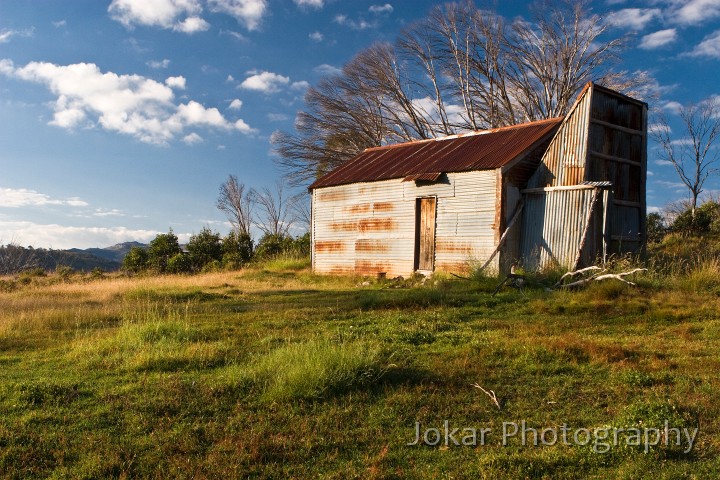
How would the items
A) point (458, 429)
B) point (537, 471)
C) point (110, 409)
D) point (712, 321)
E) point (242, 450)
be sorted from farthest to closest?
point (712, 321)
point (110, 409)
point (458, 429)
point (242, 450)
point (537, 471)

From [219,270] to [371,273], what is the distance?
1083cm

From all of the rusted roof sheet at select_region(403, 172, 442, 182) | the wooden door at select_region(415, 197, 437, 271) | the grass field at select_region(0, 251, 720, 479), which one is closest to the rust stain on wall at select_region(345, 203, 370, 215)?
the rusted roof sheet at select_region(403, 172, 442, 182)

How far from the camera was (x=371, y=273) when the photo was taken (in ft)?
62.7

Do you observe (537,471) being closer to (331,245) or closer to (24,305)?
(24,305)

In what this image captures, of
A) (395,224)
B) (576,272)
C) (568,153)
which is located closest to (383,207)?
(395,224)

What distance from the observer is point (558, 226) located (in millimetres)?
14523

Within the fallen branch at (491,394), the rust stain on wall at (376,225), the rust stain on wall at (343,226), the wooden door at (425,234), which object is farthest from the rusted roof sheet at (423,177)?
the fallen branch at (491,394)

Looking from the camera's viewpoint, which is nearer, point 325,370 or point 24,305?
point 325,370

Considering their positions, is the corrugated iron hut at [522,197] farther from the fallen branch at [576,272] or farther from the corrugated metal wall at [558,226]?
the fallen branch at [576,272]

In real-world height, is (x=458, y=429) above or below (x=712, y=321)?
below

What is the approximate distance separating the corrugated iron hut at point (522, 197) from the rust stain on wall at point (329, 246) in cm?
129

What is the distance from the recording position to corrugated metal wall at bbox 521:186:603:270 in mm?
13891

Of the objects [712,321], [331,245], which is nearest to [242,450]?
[712,321]

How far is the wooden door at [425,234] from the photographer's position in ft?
56.3
